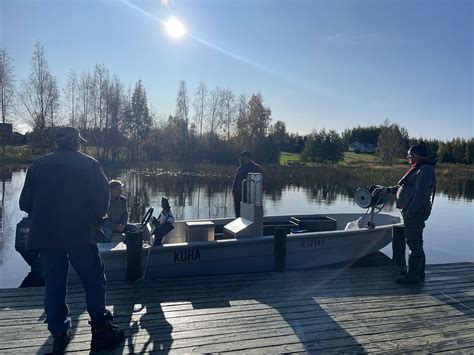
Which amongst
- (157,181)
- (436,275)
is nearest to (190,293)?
(436,275)

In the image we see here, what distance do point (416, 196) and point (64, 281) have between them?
14.6 feet

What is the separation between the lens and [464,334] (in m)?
4.21

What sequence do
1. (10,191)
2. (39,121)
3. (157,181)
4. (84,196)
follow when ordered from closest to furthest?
1. (84,196)
2. (10,191)
3. (157,181)
4. (39,121)

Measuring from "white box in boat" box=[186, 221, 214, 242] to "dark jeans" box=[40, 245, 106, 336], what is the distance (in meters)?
2.98

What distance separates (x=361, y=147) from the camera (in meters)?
87.3

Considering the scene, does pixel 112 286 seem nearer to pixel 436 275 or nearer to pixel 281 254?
pixel 281 254

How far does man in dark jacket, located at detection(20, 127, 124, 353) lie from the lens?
11.0 feet

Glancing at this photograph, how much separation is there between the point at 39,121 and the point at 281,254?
39.0 metres

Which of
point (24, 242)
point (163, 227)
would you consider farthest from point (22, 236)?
point (163, 227)

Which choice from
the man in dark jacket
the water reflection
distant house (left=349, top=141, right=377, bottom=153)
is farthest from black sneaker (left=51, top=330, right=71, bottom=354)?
distant house (left=349, top=141, right=377, bottom=153)

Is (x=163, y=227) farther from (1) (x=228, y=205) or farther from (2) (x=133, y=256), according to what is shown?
(1) (x=228, y=205)

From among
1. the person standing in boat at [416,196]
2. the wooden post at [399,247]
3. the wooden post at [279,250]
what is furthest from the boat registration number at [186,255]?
the wooden post at [399,247]

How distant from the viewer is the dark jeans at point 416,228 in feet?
18.5

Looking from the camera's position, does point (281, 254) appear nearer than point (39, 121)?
Yes
